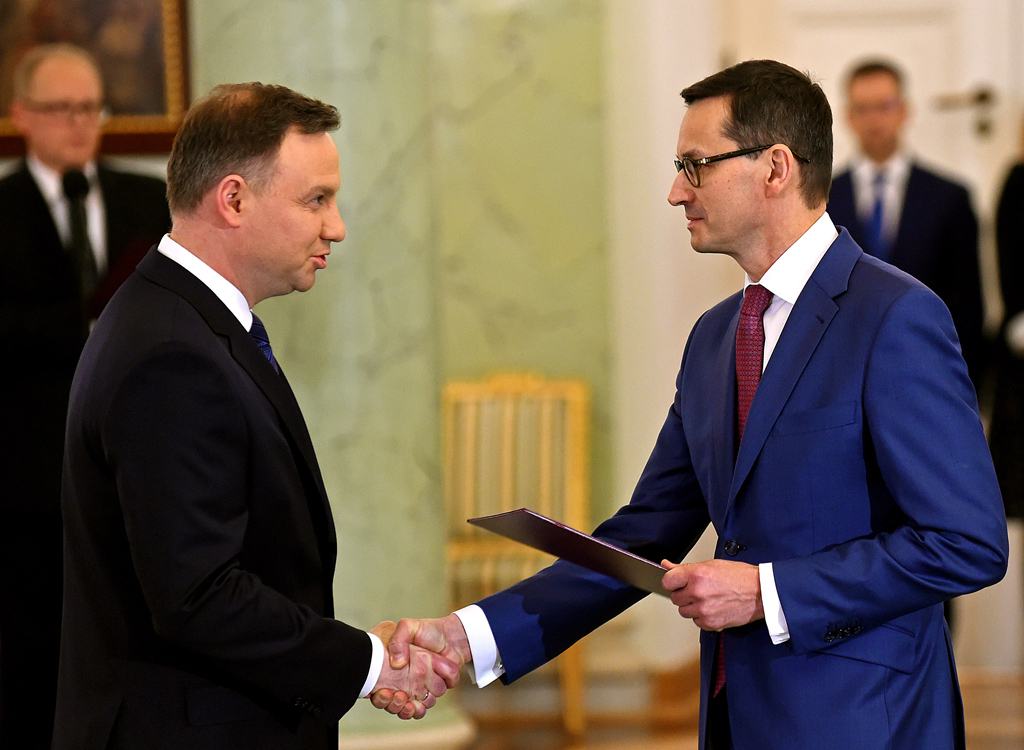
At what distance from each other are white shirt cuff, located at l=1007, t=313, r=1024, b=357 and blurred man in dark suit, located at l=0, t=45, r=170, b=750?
319cm

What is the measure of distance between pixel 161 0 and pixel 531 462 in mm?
2401

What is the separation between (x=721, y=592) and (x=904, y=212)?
128 inches

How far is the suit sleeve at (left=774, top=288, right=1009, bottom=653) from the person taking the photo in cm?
192

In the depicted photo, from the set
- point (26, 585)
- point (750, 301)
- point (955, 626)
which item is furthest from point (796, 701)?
point (955, 626)

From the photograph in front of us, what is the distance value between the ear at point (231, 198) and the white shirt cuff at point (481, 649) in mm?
876

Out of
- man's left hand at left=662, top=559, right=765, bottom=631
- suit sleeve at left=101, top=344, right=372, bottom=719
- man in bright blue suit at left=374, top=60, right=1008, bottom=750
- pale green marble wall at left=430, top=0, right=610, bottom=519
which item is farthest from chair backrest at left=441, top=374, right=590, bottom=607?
suit sleeve at left=101, top=344, right=372, bottom=719

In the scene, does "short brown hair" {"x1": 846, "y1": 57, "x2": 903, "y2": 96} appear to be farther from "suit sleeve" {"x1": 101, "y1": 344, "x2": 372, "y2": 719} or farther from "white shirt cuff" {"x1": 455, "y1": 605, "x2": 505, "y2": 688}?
"suit sleeve" {"x1": 101, "y1": 344, "x2": 372, "y2": 719}

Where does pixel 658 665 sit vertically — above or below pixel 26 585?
below

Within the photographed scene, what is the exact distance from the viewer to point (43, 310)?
3594 millimetres

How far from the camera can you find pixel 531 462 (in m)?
5.62

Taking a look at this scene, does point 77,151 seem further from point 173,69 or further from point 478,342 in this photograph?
point 478,342

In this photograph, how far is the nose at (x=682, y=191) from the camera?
2262mm

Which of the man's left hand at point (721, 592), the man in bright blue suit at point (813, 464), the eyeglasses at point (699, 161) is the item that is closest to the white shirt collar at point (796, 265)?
the man in bright blue suit at point (813, 464)

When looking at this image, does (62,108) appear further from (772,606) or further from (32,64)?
(772,606)
